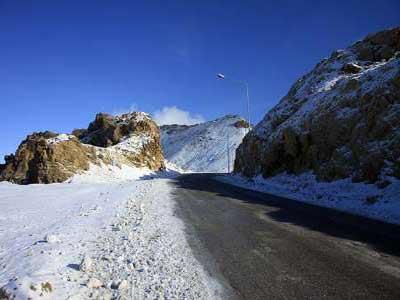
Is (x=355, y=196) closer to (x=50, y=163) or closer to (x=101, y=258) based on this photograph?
(x=101, y=258)

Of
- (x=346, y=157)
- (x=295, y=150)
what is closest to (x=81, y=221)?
(x=346, y=157)

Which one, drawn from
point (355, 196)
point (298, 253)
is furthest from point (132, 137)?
point (298, 253)

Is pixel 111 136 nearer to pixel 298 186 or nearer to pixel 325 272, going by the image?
pixel 298 186

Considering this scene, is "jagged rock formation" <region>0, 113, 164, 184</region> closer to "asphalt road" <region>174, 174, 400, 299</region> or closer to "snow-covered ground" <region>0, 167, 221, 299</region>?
"snow-covered ground" <region>0, 167, 221, 299</region>

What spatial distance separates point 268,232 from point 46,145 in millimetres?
34535

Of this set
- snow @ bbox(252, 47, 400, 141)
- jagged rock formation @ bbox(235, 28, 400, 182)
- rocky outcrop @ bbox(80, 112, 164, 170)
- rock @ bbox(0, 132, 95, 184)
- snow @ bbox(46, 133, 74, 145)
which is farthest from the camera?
rocky outcrop @ bbox(80, 112, 164, 170)

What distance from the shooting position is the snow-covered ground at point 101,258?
5.22 meters

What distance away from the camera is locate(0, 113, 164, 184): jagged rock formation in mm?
38000

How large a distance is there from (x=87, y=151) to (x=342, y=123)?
29807 mm

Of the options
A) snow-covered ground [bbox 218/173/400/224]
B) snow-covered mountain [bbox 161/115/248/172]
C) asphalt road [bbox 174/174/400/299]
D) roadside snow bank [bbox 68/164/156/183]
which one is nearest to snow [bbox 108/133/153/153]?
roadside snow bank [bbox 68/164/156/183]

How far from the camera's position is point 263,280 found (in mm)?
5520

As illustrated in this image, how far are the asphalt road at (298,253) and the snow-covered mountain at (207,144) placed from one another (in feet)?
240

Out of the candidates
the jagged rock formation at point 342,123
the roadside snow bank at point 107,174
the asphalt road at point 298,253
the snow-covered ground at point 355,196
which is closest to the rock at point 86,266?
the asphalt road at point 298,253

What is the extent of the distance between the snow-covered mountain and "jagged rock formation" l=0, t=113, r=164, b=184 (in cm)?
2937
